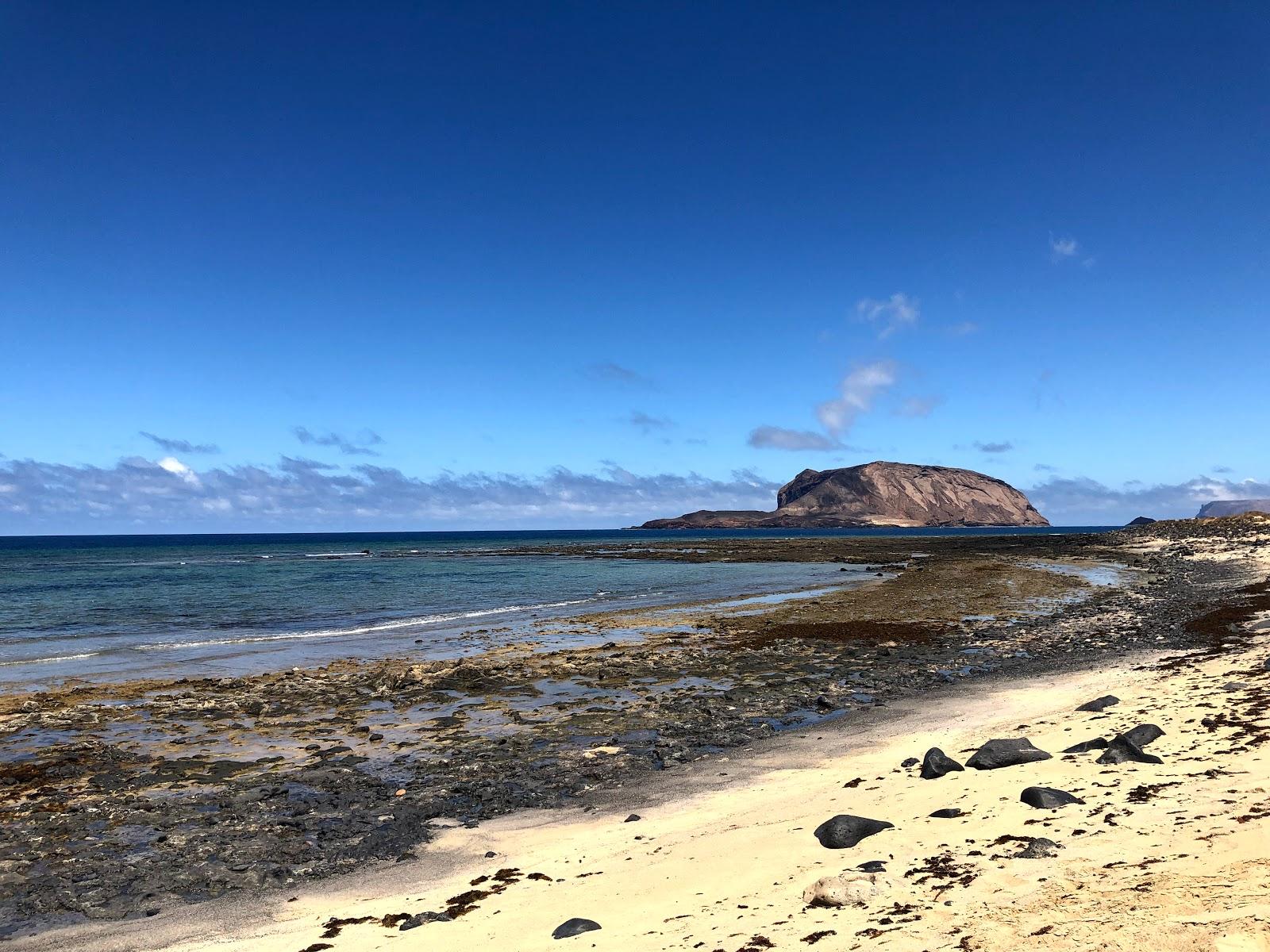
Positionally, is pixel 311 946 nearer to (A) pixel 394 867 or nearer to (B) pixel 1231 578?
(A) pixel 394 867

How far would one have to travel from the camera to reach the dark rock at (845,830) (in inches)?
329

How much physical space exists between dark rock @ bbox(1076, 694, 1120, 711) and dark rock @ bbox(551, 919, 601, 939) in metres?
11.2

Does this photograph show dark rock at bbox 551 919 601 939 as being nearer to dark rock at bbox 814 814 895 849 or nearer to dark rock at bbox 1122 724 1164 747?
dark rock at bbox 814 814 895 849

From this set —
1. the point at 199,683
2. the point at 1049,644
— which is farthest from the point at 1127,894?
the point at 199,683

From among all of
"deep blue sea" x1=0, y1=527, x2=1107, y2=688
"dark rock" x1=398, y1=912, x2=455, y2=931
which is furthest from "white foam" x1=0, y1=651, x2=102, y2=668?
"dark rock" x1=398, y1=912, x2=455, y2=931

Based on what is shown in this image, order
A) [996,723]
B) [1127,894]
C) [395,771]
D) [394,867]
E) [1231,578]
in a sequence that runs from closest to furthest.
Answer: [1127,894], [394,867], [395,771], [996,723], [1231,578]

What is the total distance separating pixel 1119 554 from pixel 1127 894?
8038 centimetres

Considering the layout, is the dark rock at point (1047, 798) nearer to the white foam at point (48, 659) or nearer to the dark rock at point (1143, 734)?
the dark rock at point (1143, 734)

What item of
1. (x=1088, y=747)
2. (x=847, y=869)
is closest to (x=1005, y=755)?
(x=1088, y=747)

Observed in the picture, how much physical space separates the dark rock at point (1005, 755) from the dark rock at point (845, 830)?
8.83 ft

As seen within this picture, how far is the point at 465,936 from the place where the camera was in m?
7.19

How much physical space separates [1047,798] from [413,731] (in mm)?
12083

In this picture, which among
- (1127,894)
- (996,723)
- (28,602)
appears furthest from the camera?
(28,602)

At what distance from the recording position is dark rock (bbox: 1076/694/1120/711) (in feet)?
45.4
